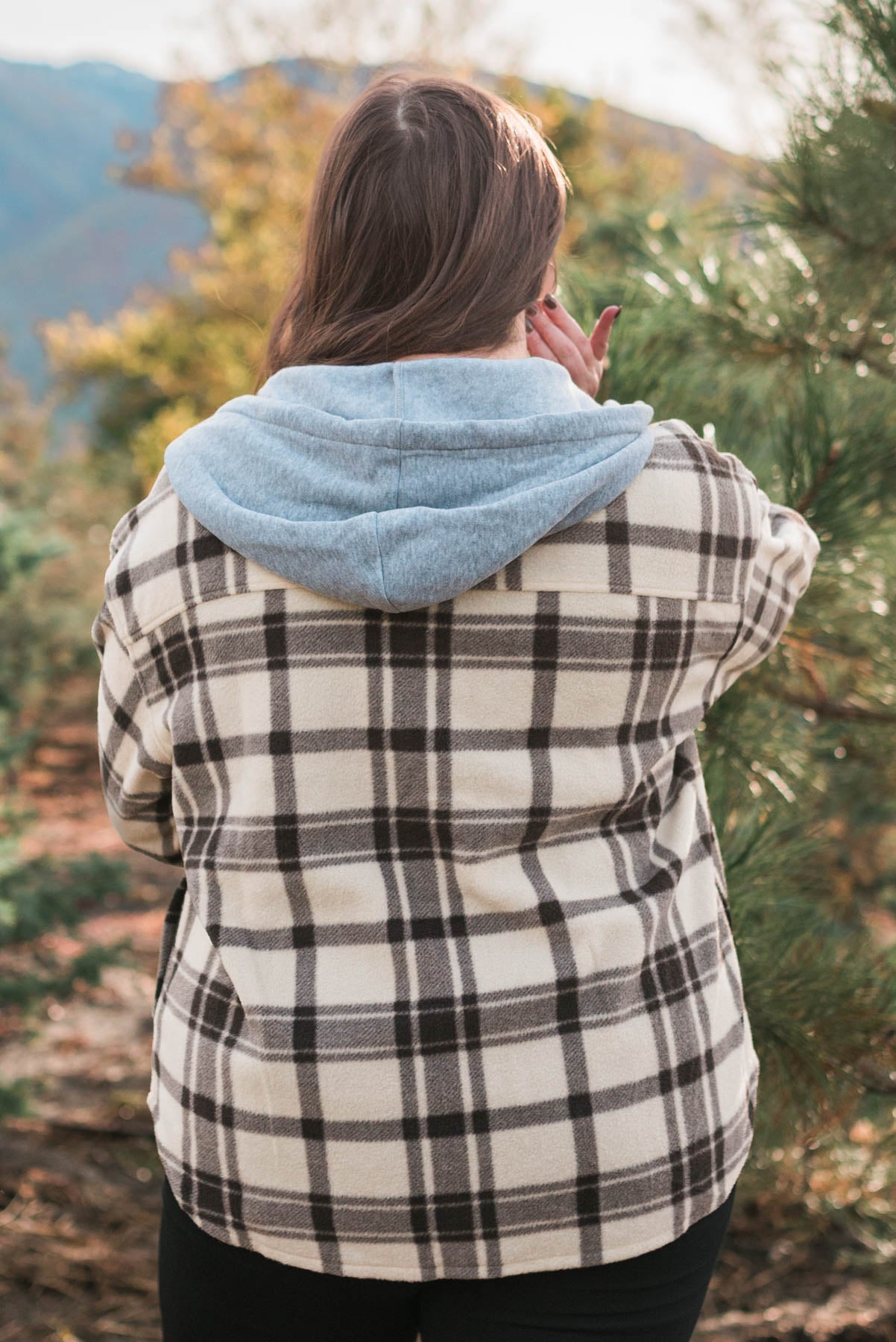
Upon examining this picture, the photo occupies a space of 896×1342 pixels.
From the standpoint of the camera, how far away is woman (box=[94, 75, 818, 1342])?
0.72 meters

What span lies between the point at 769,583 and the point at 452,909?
358 mm

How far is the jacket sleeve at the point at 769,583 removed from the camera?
0.82 m

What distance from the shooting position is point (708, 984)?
804 mm

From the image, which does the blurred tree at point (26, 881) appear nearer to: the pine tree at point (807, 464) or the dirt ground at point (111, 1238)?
the dirt ground at point (111, 1238)

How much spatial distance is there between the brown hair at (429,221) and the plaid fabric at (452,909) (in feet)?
0.55

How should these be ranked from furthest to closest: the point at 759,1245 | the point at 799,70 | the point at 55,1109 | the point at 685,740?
the point at 55,1109, the point at 759,1245, the point at 799,70, the point at 685,740

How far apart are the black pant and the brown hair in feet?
2.21

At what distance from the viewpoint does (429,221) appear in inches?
30.0

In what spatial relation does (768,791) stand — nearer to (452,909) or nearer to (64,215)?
(452,909)

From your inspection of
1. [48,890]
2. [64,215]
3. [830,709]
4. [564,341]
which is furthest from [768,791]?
[64,215]

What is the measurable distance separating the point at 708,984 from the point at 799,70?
1.01 meters

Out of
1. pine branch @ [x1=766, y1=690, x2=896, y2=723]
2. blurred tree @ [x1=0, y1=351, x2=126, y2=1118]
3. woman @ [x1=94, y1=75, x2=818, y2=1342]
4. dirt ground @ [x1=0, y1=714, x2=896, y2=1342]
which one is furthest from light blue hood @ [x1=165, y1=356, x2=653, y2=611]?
dirt ground @ [x1=0, y1=714, x2=896, y2=1342]

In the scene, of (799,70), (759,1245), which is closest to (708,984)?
(799,70)

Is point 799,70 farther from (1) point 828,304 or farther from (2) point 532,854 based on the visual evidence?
(2) point 532,854
